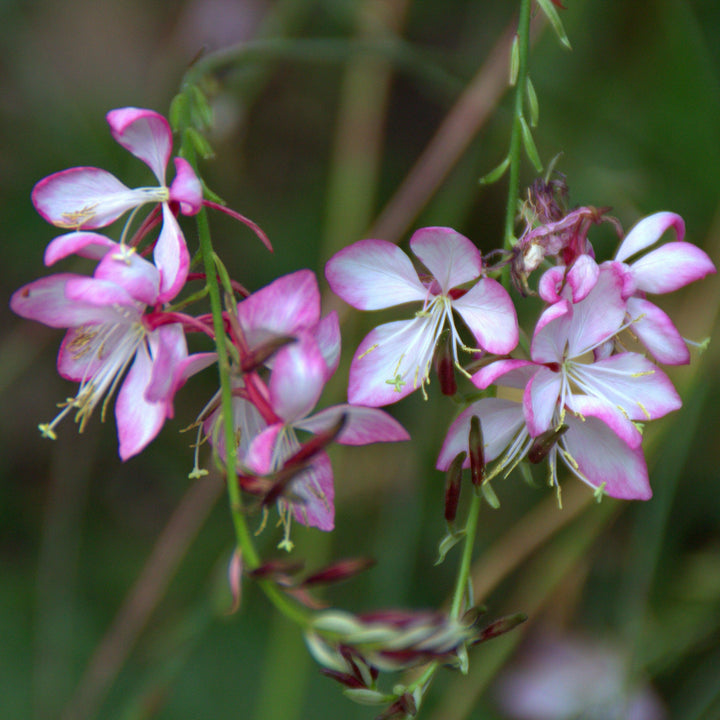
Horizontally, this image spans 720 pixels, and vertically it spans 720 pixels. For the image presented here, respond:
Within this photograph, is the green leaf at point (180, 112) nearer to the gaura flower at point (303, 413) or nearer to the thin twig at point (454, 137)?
the gaura flower at point (303, 413)

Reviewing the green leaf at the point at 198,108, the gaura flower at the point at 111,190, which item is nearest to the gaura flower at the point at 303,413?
the gaura flower at the point at 111,190

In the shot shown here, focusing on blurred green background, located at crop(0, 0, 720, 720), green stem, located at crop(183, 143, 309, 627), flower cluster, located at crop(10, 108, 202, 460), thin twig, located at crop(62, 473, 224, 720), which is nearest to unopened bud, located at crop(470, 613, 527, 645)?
green stem, located at crop(183, 143, 309, 627)

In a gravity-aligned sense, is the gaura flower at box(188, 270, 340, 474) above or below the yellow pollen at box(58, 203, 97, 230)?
below

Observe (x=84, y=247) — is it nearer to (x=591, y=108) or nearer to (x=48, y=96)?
(x=591, y=108)

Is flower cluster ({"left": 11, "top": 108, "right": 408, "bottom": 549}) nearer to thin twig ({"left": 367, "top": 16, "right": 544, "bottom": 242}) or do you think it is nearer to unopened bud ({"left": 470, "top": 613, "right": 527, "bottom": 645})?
unopened bud ({"left": 470, "top": 613, "right": 527, "bottom": 645})

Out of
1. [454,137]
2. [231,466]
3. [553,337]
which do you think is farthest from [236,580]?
[454,137]

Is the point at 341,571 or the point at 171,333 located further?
the point at 171,333

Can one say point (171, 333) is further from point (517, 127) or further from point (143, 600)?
A: point (143, 600)
